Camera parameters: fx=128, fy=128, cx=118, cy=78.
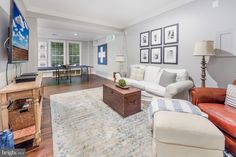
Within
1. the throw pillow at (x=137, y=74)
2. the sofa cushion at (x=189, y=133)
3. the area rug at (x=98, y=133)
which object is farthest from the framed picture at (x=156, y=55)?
the sofa cushion at (x=189, y=133)

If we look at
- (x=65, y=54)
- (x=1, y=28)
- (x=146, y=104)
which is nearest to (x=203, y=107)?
(x=146, y=104)

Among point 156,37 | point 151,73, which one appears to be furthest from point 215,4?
point 151,73

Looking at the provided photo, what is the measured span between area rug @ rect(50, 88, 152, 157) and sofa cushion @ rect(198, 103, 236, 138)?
2.81ft

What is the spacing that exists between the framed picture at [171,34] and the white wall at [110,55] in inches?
93.1

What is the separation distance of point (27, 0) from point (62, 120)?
10.2 feet

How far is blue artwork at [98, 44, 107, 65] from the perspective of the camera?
293 inches

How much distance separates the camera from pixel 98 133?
191 centimetres

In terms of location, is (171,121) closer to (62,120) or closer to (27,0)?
(62,120)

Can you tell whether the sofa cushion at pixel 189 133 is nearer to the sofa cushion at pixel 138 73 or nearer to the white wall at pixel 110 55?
the sofa cushion at pixel 138 73

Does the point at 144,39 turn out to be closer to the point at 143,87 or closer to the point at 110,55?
the point at 143,87

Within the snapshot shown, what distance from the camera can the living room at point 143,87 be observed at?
1415mm

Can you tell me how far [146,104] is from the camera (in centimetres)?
309

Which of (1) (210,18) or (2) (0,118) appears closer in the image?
(2) (0,118)

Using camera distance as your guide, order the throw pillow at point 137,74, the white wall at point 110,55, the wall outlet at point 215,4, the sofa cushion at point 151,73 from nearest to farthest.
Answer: the wall outlet at point 215,4
the sofa cushion at point 151,73
the throw pillow at point 137,74
the white wall at point 110,55
